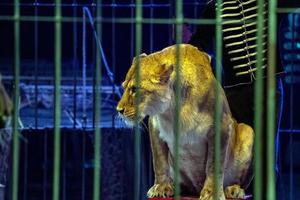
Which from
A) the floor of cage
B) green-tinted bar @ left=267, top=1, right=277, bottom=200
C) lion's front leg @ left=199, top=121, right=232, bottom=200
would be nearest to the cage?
the floor of cage

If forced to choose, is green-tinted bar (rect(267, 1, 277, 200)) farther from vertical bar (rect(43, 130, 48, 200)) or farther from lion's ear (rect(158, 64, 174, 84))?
vertical bar (rect(43, 130, 48, 200))

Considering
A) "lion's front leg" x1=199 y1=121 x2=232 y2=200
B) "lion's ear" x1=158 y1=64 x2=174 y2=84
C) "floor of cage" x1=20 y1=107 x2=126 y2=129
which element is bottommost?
"lion's front leg" x1=199 y1=121 x2=232 y2=200

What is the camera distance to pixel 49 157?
6098mm

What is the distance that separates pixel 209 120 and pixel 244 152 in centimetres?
27

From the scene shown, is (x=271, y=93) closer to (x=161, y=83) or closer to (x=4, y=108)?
(x=161, y=83)

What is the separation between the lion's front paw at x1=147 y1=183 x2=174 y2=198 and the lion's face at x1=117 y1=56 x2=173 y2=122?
0.33 m

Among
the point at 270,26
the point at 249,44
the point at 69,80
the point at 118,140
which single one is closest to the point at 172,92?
the point at 249,44

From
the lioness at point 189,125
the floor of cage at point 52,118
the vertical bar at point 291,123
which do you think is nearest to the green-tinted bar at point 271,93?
the lioness at point 189,125

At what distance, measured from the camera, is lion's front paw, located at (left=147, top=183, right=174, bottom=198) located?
142 inches

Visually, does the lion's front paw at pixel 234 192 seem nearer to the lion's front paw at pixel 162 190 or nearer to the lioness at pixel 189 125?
the lioness at pixel 189 125

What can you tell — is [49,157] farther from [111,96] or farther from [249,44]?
[249,44]

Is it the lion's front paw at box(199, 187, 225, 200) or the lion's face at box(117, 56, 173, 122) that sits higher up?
the lion's face at box(117, 56, 173, 122)

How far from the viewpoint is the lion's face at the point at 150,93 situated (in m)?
3.48

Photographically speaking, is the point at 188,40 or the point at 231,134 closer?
the point at 231,134
